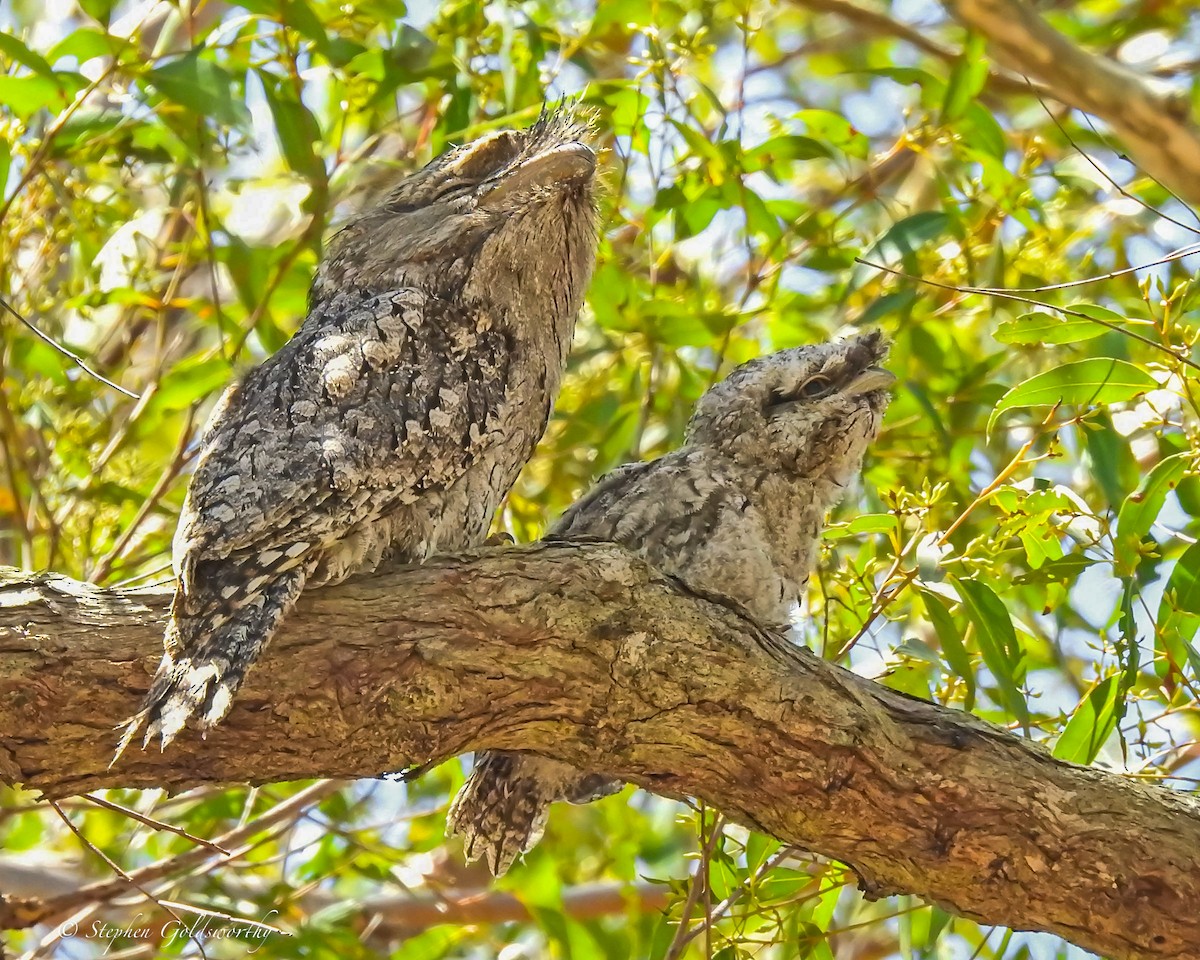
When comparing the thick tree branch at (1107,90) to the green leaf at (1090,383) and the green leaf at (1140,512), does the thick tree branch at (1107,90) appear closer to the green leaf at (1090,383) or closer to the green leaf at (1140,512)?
the green leaf at (1090,383)

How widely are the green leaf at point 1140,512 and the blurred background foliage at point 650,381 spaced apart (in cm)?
1

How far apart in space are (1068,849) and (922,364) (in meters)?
2.40

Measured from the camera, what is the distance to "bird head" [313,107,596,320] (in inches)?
127

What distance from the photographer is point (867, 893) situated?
9.53 feet

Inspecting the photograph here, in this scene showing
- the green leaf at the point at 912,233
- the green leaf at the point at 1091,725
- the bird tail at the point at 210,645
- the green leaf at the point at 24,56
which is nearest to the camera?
the bird tail at the point at 210,645

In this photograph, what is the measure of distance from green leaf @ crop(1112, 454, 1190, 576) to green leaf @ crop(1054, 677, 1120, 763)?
291 millimetres

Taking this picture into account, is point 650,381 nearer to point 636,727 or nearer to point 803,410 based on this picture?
point 803,410

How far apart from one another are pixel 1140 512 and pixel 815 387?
91 centimetres

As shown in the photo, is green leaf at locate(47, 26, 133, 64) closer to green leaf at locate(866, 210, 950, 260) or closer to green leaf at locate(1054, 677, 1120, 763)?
green leaf at locate(866, 210, 950, 260)

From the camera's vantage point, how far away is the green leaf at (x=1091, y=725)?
128 inches

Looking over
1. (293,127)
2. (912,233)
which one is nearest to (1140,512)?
(912,233)

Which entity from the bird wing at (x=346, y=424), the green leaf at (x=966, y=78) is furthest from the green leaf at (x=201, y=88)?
the green leaf at (x=966, y=78)

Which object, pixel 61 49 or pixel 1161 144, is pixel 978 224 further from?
pixel 61 49

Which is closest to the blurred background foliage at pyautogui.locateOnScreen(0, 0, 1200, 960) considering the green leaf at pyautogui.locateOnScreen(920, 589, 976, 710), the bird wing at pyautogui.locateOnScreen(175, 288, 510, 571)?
the green leaf at pyautogui.locateOnScreen(920, 589, 976, 710)
